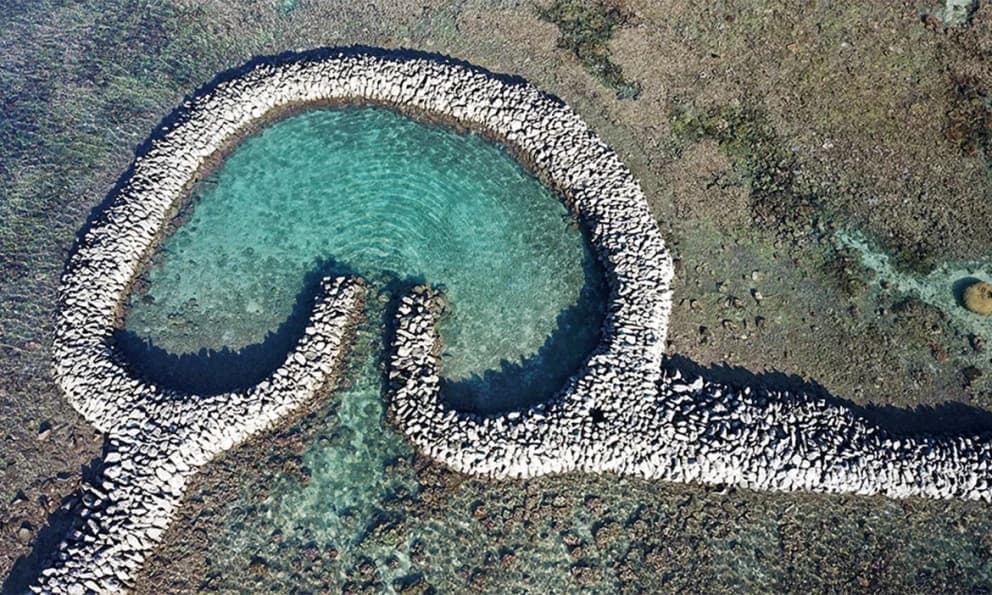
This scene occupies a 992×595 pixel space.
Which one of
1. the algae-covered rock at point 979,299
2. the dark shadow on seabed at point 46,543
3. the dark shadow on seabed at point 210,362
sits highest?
the algae-covered rock at point 979,299

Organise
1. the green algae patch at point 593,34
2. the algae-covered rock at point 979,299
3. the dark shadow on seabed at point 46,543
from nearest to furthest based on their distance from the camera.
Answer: the dark shadow on seabed at point 46,543, the algae-covered rock at point 979,299, the green algae patch at point 593,34

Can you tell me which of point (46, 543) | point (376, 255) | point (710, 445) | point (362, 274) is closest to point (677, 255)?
point (710, 445)

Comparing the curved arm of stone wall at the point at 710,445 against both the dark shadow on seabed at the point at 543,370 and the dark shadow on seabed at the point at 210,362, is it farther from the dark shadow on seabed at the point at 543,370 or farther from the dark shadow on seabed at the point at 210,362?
the dark shadow on seabed at the point at 210,362

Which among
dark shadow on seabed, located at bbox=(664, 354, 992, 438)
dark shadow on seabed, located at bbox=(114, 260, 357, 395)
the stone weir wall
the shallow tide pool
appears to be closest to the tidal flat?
dark shadow on seabed, located at bbox=(664, 354, 992, 438)

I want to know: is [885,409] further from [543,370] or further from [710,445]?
[543,370]

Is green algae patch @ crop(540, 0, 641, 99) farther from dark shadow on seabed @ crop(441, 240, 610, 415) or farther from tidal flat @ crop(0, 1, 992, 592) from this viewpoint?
dark shadow on seabed @ crop(441, 240, 610, 415)

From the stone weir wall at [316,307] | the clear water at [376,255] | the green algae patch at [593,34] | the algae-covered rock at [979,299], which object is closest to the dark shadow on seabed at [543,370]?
the clear water at [376,255]

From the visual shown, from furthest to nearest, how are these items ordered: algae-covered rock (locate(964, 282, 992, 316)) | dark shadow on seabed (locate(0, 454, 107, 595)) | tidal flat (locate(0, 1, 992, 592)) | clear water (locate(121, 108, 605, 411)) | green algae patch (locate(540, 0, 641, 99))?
green algae patch (locate(540, 0, 641, 99)), algae-covered rock (locate(964, 282, 992, 316)), clear water (locate(121, 108, 605, 411)), tidal flat (locate(0, 1, 992, 592)), dark shadow on seabed (locate(0, 454, 107, 595))
